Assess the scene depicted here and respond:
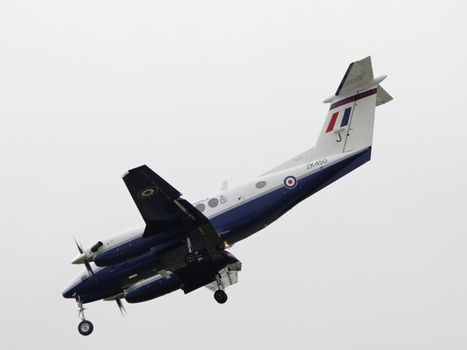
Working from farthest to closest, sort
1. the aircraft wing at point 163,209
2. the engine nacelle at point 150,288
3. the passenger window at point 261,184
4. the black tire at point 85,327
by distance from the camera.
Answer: the engine nacelle at point 150,288 < the black tire at point 85,327 < the passenger window at point 261,184 < the aircraft wing at point 163,209

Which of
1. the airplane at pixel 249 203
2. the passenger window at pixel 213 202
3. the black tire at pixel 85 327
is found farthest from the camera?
the black tire at pixel 85 327

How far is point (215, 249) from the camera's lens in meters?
35.4

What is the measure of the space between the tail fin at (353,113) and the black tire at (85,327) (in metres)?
11.5

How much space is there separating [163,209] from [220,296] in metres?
5.33

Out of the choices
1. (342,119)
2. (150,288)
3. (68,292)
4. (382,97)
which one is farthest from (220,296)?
(382,97)

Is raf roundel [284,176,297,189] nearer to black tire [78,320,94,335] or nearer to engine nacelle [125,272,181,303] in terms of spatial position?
engine nacelle [125,272,181,303]

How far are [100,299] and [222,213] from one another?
6.76 metres

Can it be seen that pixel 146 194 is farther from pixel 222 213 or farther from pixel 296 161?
pixel 296 161

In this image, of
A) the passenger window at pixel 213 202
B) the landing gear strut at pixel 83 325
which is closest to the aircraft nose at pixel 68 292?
the landing gear strut at pixel 83 325

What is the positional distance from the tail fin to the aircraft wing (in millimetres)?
5181

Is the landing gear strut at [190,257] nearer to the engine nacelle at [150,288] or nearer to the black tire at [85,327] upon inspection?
the engine nacelle at [150,288]

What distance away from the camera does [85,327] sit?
37.2 meters

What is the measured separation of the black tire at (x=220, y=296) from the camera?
3738 cm

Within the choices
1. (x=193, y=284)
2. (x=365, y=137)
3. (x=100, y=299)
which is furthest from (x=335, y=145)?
(x=100, y=299)
